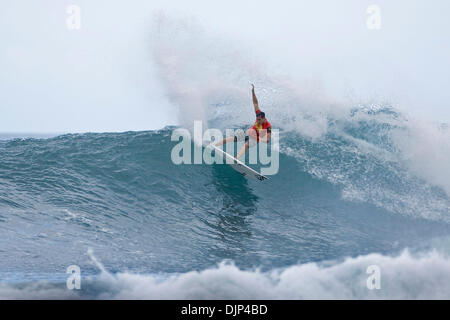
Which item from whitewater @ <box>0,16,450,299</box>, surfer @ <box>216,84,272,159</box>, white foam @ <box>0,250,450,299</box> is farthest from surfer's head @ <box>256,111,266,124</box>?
white foam @ <box>0,250,450,299</box>

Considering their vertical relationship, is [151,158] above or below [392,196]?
above

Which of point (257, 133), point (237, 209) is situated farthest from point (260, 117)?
point (237, 209)

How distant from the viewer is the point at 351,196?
993 centimetres

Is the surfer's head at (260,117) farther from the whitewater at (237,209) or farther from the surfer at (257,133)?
the whitewater at (237,209)

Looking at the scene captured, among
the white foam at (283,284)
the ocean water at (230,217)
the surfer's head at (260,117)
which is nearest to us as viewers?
the white foam at (283,284)

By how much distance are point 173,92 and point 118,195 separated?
5817mm

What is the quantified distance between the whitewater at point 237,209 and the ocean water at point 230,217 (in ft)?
0.12

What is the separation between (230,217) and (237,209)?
52 cm

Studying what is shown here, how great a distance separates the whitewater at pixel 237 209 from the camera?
5.60 m

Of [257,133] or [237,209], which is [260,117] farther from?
[237,209]

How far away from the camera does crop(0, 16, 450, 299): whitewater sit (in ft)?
18.4

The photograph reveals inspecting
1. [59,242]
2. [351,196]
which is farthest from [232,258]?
[351,196]

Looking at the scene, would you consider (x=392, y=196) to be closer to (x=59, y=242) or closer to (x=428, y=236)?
(x=428, y=236)

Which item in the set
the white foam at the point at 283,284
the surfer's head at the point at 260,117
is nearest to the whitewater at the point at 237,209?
the white foam at the point at 283,284
